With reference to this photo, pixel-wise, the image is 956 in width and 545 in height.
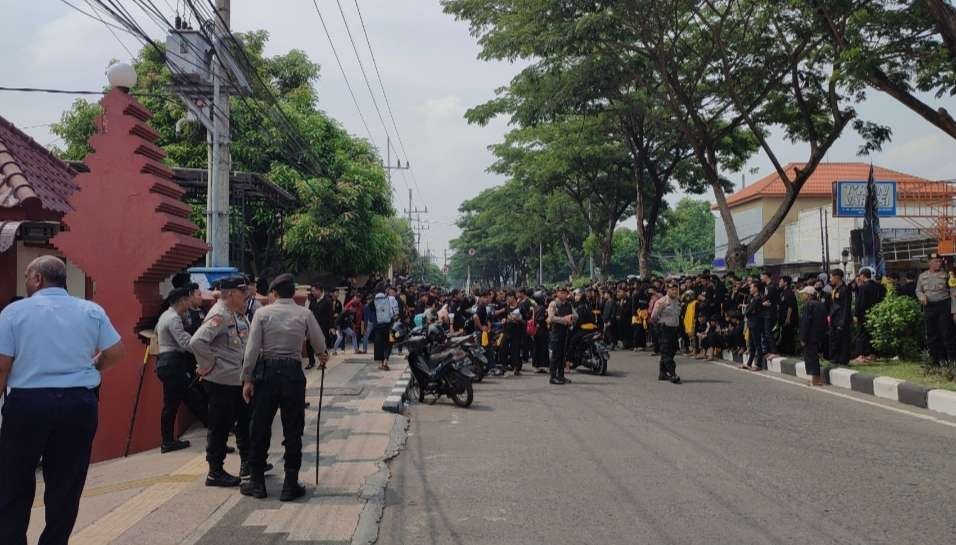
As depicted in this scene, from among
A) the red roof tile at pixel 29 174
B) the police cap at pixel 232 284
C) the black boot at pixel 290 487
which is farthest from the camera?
the red roof tile at pixel 29 174

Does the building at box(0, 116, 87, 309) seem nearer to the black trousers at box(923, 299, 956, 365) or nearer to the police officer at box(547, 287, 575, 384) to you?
the police officer at box(547, 287, 575, 384)

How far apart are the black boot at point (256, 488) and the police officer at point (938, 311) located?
9.84 meters

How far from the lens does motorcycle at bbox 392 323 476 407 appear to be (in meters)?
11.2

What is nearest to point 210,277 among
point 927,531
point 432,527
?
point 432,527

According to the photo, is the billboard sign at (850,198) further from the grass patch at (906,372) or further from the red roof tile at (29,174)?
the red roof tile at (29,174)

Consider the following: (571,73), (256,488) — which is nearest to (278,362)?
(256,488)

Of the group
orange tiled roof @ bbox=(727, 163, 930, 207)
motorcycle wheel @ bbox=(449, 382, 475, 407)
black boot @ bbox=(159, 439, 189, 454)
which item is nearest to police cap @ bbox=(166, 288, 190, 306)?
black boot @ bbox=(159, 439, 189, 454)

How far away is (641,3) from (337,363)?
34.4ft

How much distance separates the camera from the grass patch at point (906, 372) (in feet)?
35.1

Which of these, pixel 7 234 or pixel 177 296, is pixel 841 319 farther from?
pixel 7 234

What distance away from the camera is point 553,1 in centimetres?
1744

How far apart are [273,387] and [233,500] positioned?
0.88 m

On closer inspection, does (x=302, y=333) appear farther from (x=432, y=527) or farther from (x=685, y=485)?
(x=685, y=485)

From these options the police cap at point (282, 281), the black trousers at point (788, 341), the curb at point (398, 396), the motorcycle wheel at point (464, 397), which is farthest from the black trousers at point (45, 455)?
the black trousers at point (788, 341)
